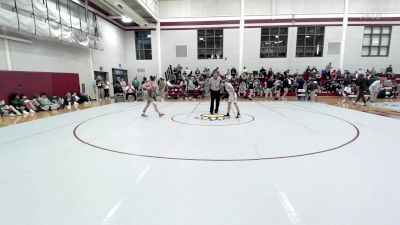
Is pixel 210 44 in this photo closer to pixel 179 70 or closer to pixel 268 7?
pixel 179 70

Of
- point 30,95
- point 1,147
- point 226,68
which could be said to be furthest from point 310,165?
point 226,68

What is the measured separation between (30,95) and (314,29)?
20.9m

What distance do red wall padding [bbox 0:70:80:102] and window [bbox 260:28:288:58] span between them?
1500cm

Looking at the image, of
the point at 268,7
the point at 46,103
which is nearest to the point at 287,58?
the point at 268,7

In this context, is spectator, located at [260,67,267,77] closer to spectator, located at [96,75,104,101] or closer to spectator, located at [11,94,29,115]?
spectator, located at [96,75,104,101]

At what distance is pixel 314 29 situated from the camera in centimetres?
1984

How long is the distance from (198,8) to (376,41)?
15.5 metres

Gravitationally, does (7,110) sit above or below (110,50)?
below

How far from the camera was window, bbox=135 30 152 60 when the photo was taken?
21297 mm

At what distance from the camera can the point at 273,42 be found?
20.3m

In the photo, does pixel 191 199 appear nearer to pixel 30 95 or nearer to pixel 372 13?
pixel 30 95

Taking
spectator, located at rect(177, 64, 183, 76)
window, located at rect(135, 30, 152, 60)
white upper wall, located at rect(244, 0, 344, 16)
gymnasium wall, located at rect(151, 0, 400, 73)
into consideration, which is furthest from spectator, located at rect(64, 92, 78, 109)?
white upper wall, located at rect(244, 0, 344, 16)

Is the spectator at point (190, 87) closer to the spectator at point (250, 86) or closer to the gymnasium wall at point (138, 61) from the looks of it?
the spectator at point (250, 86)

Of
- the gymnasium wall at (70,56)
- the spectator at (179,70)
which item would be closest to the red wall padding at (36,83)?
the gymnasium wall at (70,56)
